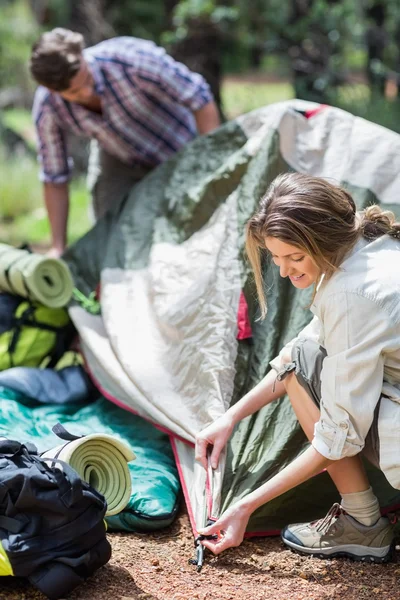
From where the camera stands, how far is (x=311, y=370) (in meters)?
2.45

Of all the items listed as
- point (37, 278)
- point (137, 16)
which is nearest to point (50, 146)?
point (37, 278)

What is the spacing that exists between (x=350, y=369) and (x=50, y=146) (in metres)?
2.63

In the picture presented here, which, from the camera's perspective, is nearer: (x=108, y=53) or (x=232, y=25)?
(x=108, y=53)

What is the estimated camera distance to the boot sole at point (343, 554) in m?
2.51

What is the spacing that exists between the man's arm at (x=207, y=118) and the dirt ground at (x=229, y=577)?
228cm

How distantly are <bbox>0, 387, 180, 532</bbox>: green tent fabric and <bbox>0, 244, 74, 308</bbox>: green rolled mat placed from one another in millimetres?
455

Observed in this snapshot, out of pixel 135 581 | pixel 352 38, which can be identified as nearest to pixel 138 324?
pixel 135 581

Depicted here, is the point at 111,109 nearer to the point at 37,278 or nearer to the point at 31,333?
the point at 37,278

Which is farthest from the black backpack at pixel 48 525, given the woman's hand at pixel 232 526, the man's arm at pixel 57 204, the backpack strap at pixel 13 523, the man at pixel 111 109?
the man's arm at pixel 57 204

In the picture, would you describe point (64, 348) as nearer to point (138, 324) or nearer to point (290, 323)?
point (138, 324)

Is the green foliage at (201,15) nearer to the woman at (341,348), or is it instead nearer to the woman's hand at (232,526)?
the woman at (341,348)

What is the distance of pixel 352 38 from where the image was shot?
770 centimetres

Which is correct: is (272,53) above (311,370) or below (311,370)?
below

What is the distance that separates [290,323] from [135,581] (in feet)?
3.75
